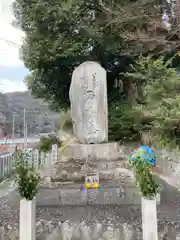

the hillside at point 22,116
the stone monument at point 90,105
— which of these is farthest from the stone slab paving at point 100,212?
the hillside at point 22,116

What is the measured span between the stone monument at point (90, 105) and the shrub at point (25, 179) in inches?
163

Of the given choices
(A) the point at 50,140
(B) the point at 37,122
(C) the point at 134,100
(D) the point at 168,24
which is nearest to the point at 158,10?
(D) the point at 168,24

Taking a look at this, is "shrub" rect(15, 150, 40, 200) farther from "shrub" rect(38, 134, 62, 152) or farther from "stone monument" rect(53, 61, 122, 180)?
"shrub" rect(38, 134, 62, 152)

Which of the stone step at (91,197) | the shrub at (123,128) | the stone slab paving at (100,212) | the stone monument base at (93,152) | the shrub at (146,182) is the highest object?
the shrub at (123,128)

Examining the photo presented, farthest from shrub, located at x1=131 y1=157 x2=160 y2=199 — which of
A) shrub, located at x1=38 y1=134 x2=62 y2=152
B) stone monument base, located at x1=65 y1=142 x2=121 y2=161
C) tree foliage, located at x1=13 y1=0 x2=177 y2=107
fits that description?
shrub, located at x1=38 y1=134 x2=62 y2=152

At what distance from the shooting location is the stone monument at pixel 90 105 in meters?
7.50

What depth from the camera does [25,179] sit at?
323 centimetres

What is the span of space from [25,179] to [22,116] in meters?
45.2

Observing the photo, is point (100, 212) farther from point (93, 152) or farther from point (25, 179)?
point (93, 152)

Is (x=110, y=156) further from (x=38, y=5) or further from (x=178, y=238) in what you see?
(x=38, y=5)

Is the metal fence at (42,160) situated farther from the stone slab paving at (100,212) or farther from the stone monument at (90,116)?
the stone slab paving at (100,212)

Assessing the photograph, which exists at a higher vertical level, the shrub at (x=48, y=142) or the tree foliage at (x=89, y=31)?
the tree foliage at (x=89, y=31)

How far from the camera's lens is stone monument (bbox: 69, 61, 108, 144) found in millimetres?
7504

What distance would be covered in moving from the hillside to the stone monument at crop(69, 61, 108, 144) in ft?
106
